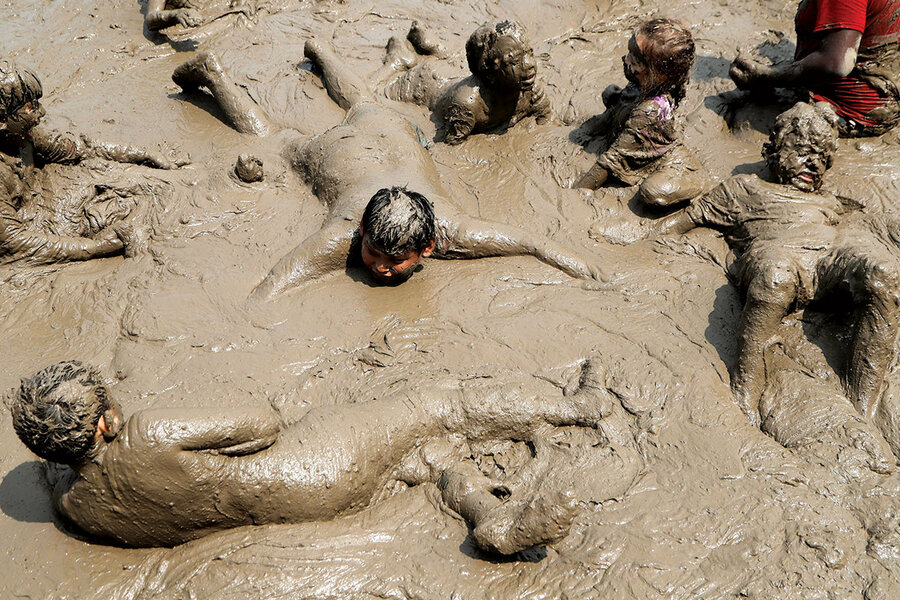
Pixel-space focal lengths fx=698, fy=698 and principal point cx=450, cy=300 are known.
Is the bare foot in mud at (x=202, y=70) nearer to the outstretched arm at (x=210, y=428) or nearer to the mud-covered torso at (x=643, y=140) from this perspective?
the mud-covered torso at (x=643, y=140)

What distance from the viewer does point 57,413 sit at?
279cm

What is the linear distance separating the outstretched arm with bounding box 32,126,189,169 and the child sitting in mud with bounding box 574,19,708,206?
3314 mm

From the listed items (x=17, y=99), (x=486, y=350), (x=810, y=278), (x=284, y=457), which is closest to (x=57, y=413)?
(x=284, y=457)

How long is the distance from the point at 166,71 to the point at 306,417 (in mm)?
4766

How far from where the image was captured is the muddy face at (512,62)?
523 centimetres

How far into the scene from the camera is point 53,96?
6.47 metres

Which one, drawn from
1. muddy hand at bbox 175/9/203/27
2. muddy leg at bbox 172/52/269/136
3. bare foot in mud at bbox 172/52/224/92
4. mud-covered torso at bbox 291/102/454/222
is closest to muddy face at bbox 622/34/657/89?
mud-covered torso at bbox 291/102/454/222

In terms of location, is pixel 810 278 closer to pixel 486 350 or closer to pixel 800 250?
pixel 800 250

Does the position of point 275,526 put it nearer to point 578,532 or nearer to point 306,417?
point 306,417

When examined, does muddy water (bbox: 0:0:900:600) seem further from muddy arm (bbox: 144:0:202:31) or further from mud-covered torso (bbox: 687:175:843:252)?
muddy arm (bbox: 144:0:202:31)

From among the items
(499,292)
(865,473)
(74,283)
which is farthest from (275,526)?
(865,473)

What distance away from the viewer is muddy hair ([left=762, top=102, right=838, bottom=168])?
4289 mm

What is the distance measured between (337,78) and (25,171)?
2575 millimetres

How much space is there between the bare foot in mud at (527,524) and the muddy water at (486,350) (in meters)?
0.20
